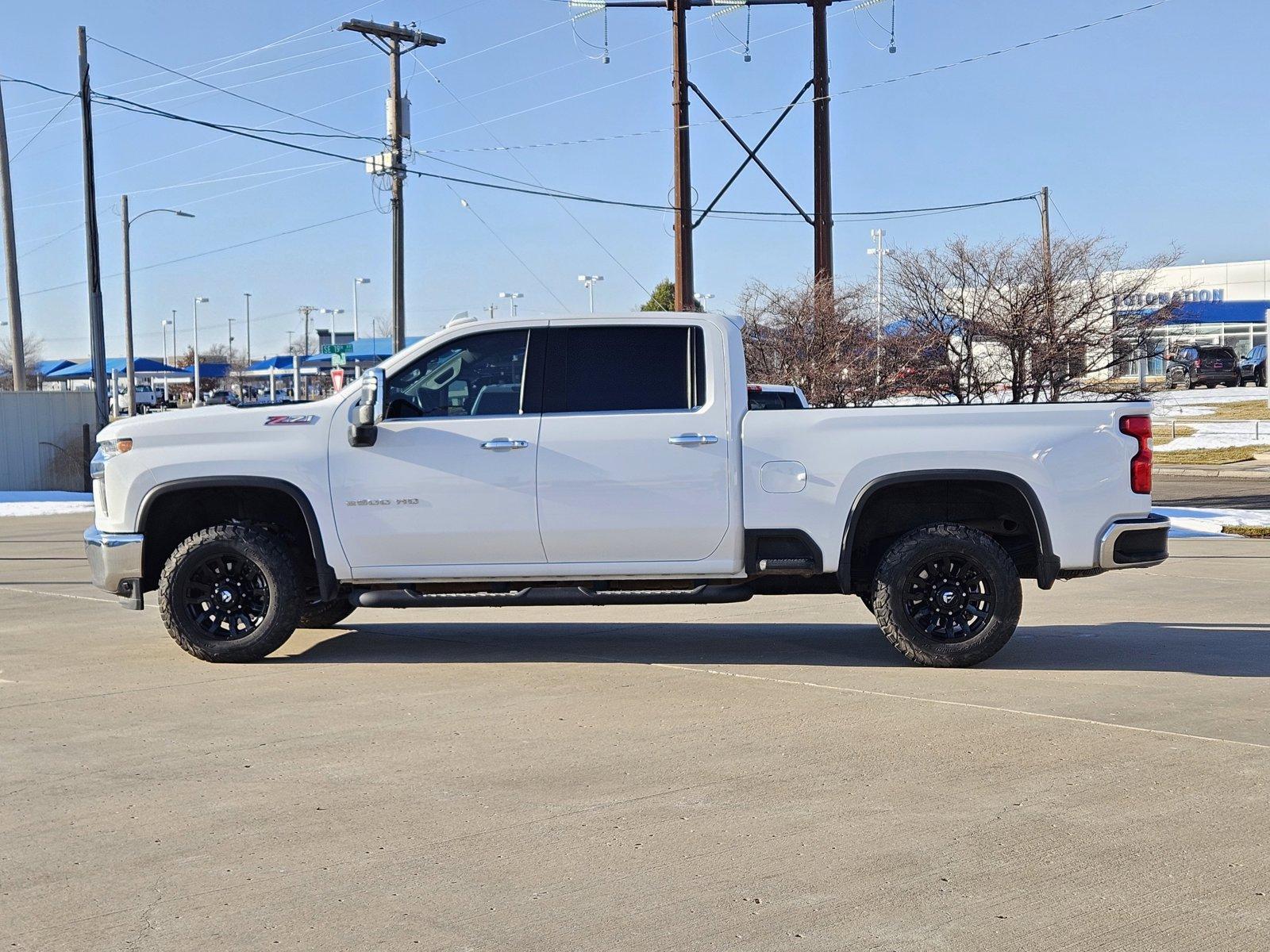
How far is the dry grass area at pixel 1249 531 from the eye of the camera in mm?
16047

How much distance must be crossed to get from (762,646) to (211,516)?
3.65m

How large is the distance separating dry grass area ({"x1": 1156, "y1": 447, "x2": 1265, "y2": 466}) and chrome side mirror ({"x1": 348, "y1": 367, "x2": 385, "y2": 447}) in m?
24.2

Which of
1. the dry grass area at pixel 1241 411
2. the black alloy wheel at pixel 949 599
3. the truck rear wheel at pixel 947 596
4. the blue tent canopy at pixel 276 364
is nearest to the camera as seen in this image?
the truck rear wheel at pixel 947 596

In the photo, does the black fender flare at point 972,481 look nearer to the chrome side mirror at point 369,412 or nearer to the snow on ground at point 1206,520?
the chrome side mirror at point 369,412

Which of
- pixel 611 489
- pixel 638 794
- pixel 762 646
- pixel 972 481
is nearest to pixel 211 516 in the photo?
pixel 611 489

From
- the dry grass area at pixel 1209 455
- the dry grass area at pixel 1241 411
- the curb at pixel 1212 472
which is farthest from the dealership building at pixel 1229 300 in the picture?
the curb at pixel 1212 472

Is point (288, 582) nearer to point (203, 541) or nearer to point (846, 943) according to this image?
point (203, 541)

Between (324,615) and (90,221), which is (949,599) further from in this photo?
(90,221)

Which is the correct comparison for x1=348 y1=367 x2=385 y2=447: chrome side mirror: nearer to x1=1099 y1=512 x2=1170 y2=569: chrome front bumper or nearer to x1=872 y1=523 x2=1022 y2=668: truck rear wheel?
x1=872 y1=523 x2=1022 y2=668: truck rear wheel

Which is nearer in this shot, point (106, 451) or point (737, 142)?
point (106, 451)

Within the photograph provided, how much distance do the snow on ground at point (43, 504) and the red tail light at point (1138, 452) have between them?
19.2 meters

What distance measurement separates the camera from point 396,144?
96.5ft

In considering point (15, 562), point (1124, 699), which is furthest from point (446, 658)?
point (15, 562)

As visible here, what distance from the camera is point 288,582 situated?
855cm
